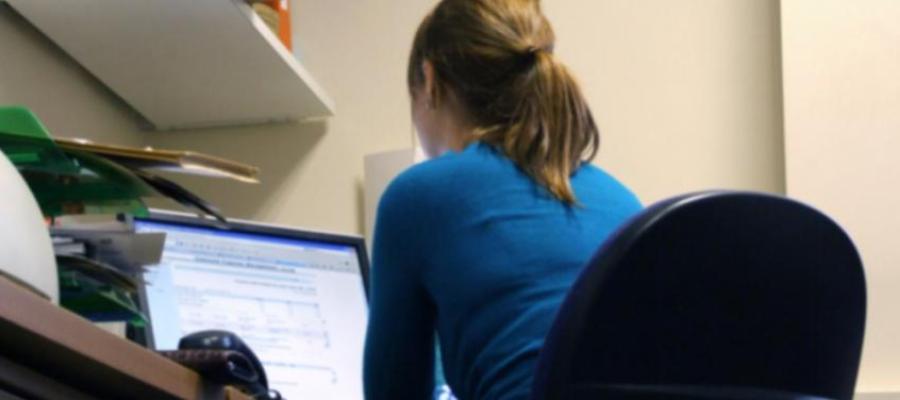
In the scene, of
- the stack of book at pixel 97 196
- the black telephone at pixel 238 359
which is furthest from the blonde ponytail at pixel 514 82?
the black telephone at pixel 238 359

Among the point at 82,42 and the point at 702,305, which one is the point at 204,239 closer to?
the point at 82,42

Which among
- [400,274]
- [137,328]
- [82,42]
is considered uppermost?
[82,42]

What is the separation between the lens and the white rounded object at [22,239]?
66 centimetres

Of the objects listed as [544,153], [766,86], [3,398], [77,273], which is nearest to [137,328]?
[77,273]

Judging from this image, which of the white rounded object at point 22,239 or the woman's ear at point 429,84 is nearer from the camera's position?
the white rounded object at point 22,239

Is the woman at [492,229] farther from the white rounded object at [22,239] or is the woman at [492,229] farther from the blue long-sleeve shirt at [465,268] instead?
the white rounded object at [22,239]

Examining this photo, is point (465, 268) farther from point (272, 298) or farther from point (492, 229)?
point (272, 298)

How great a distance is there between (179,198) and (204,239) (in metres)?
0.71

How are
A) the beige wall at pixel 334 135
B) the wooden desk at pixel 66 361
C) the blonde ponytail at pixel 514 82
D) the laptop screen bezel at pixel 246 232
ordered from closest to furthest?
the wooden desk at pixel 66 361 → the blonde ponytail at pixel 514 82 → the laptop screen bezel at pixel 246 232 → the beige wall at pixel 334 135

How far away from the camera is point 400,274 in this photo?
1.10 m

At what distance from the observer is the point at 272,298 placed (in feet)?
5.62

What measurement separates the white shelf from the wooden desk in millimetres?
1241

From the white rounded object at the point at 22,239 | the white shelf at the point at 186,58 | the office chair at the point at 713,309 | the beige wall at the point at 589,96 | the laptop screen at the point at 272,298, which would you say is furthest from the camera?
the beige wall at the point at 589,96

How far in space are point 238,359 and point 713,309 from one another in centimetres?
37
